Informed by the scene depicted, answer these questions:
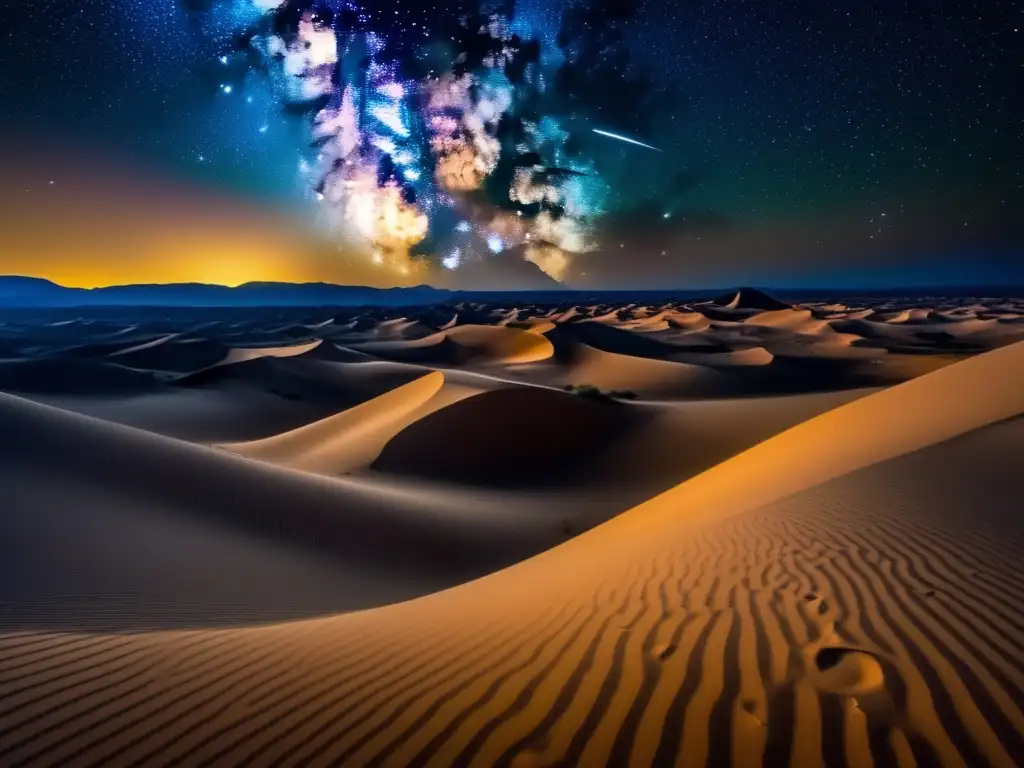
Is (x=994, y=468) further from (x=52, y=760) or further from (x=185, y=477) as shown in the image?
(x=185, y=477)

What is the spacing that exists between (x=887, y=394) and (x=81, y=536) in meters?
14.6

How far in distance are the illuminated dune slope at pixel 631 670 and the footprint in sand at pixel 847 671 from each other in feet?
0.04

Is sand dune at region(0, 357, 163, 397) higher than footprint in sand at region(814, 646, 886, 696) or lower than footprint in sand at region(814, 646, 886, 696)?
lower

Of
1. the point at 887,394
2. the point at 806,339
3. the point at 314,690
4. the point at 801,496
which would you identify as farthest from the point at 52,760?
the point at 806,339

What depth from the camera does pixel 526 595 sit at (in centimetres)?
534

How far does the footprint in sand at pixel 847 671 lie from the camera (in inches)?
112

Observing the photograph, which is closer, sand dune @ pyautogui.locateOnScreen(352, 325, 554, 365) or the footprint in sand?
the footprint in sand

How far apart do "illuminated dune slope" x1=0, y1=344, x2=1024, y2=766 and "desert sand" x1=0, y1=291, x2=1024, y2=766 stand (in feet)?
0.06

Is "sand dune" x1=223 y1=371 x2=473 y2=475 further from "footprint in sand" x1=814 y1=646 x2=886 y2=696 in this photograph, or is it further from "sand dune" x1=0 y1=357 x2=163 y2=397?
"sand dune" x1=0 y1=357 x2=163 y2=397

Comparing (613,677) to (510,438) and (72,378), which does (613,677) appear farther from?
(72,378)

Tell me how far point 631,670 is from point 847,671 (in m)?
1.07

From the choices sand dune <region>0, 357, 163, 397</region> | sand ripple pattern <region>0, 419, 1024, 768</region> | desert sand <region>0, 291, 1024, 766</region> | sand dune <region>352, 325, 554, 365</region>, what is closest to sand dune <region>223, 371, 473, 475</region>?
desert sand <region>0, 291, 1024, 766</region>

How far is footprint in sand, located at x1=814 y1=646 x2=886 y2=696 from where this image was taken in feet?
9.36

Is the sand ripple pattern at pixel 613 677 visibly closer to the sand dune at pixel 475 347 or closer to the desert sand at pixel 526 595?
the desert sand at pixel 526 595
